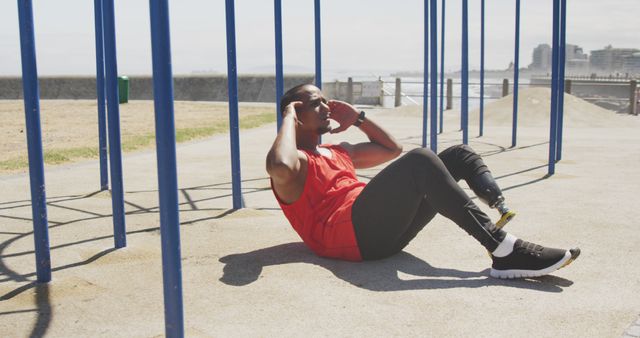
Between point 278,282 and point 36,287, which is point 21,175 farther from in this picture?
point 278,282

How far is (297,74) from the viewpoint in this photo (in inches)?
928

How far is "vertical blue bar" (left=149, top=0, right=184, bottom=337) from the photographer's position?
2.05m

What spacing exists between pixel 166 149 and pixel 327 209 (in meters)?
1.54

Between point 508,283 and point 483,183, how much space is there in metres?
0.52

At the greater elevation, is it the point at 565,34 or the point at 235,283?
the point at 565,34

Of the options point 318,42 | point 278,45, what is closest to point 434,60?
point 318,42

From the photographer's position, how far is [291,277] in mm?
3367

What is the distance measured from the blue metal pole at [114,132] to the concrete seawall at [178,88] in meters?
20.0

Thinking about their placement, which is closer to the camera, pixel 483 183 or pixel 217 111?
pixel 483 183

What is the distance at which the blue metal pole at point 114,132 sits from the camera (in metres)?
3.88

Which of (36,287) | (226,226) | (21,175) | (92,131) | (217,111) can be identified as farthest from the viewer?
(217,111)

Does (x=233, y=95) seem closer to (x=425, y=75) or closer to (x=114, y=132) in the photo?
(x=114, y=132)

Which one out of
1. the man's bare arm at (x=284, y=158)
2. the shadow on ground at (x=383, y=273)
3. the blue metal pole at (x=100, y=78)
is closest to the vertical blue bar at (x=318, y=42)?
the blue metal pole at (x=100, y=78)

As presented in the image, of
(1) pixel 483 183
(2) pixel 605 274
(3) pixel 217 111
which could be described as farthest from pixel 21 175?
(3) pixel 217 111
